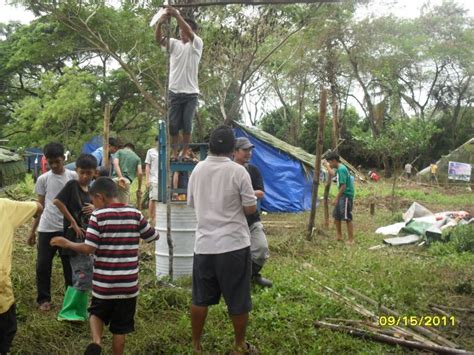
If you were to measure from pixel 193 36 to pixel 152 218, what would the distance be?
13.5 feet

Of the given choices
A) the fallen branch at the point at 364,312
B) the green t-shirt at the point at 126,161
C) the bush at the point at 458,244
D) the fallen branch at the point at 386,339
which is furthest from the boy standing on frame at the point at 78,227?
the bush at the point at 458,244

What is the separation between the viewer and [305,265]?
6480mm

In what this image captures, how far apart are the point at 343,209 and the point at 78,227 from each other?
5.33 metres

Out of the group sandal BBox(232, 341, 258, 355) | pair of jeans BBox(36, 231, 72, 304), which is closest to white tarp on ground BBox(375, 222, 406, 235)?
sandal BBox(232, 341, 258, 355)

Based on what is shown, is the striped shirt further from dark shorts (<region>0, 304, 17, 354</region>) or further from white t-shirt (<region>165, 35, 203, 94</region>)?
white t-shirt (<region>165, 35, 203, 94</region>)

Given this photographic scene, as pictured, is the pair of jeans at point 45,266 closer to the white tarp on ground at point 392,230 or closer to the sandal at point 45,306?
the sandal at point 45,306

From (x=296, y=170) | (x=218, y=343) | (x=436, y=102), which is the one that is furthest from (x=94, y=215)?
(x=436, y=102)

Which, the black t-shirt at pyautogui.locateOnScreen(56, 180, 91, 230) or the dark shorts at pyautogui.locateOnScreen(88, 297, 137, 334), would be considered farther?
the black t-shirt at pyautogui.locateOnScreen(56, 180, 91, 230)

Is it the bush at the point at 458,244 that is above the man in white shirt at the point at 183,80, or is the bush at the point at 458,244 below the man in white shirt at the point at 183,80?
below

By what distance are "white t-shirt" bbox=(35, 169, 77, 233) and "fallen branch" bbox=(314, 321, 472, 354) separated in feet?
8.66

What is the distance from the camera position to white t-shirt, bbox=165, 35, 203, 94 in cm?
547

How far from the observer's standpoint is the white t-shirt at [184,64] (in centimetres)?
547

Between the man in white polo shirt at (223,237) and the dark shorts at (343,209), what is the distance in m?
5.21

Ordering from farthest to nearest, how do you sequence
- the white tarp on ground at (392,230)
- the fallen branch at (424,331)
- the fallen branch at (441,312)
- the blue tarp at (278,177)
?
the blue tarp at (278,177), the white tarp on ground at (392,230), the fallen branch at (441,312), the fallen branch at (424,331)
